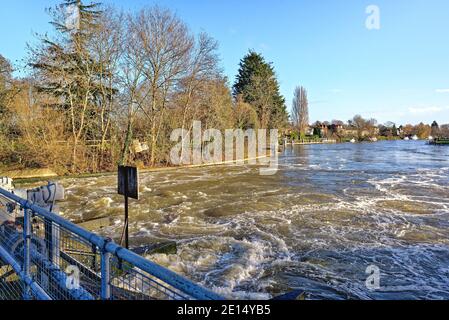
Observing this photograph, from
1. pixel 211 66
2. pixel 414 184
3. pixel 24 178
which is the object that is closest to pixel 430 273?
pixel 414 184

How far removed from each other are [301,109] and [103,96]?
173 ft

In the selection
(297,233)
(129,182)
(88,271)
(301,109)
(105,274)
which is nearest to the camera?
(105,274)

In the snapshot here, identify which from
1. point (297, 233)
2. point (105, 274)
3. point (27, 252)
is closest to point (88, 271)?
point (27, 252)

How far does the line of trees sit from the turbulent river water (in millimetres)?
5501

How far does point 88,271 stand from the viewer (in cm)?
304

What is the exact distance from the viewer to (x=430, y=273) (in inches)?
189

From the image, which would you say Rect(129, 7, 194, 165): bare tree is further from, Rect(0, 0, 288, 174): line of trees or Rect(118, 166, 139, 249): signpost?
Rect(118, 166, 139, 249): signpost

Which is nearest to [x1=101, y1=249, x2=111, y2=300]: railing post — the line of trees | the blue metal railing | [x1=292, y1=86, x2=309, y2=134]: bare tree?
the blue metal railing

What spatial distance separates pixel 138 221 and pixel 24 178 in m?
11.0

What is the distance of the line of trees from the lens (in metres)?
16.8

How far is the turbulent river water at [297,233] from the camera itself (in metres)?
4.52

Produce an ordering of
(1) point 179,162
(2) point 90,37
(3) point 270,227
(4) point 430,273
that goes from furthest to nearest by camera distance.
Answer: (1) point 179,162
(2) point 90,37
(3) point 270,227
(4) point 430,273

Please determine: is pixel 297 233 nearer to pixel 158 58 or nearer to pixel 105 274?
pixel 105 274
